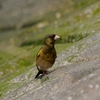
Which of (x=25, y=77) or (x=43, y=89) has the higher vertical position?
(x=43, y=89)

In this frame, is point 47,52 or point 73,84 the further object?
point 47,52

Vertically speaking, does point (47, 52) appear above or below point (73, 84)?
above

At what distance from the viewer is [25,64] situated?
218 feet

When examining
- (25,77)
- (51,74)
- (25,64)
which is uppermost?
(51,74)

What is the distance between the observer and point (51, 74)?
1150 inches

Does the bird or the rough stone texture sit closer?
the rough stone texture

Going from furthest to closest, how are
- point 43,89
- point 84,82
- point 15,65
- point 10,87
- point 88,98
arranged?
point 15,65 → point 10,87 → point 43,89 → point 84,82 → point 88,98

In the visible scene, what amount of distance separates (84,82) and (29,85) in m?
12.4

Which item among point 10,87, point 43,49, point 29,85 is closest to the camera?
point 43,49

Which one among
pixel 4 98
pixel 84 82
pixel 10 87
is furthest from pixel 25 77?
pixel 84 82

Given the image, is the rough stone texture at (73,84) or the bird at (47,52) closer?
the rough stone texture at (73,84)

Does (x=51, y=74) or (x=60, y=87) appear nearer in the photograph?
(x=60, y=87)

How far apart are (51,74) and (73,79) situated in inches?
217

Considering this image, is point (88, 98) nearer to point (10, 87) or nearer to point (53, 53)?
point (53, 53)
